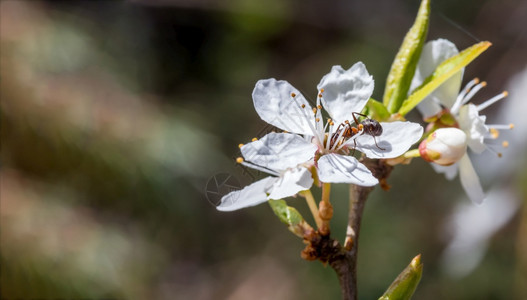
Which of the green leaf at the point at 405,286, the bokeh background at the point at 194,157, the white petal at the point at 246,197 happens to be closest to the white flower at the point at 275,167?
the white petal at the point at 246,197

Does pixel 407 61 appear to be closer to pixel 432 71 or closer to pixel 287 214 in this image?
pixel 432 71

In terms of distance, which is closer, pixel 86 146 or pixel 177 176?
pixel 86 146

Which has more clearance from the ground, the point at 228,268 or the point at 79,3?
the point at 79,3

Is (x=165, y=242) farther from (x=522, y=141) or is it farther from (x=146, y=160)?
(x=522, y=141)

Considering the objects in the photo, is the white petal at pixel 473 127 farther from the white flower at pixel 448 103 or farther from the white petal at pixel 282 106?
the white petal at pixel 282 106

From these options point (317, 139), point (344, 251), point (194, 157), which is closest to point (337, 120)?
point (317, 139)

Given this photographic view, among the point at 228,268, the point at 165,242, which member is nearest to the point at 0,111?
the point at 165,242
